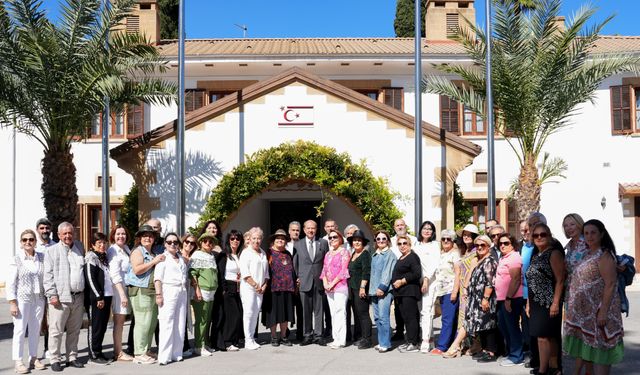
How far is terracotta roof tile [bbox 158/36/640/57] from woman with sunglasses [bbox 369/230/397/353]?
10.1 meters

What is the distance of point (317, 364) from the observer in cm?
888

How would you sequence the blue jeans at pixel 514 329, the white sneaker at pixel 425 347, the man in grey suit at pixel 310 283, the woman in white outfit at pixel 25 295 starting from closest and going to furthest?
1. the woman in white outfit at pixel 25 295
2. the blue jeans at pixel 514 329
3. the white sneaker at pixel 425 347
4. the man in grey suit at pixel 310 283

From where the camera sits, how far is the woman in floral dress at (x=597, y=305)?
22.3ft

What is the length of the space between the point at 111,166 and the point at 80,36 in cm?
688

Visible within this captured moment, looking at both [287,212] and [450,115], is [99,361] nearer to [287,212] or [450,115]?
[287,212]

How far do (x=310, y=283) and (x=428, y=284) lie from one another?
170 cm

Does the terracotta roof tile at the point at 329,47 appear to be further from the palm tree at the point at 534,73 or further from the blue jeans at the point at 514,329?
the blue jeans at the point at 514,329

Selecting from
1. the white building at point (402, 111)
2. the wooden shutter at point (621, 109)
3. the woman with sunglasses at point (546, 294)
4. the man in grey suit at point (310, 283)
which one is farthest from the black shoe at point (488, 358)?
the wooden shutter at point (621, 109)

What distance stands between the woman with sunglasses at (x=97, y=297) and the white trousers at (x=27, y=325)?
2.00 ft

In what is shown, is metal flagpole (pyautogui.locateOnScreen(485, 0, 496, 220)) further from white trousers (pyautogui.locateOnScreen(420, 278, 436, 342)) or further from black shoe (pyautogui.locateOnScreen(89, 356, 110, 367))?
black shoe (pyautogui.locateOnScreen(89, 356, 110, 367))

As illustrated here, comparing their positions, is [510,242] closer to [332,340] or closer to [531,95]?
[332,340]

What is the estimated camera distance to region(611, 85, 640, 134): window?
1934 cm

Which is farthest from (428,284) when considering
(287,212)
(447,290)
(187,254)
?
(287,212)

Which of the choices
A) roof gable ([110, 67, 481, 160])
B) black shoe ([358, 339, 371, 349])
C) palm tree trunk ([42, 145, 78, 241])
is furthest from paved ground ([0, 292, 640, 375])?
roof gable ([110, 67, 481, 160])
